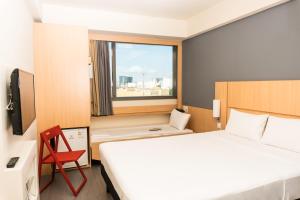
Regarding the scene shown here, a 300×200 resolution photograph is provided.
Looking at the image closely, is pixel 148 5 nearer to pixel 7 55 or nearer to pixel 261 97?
pixel 261 97

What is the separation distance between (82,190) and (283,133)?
2.44 m

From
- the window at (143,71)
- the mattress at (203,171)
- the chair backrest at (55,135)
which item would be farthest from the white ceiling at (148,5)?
the mattress at (203,171)

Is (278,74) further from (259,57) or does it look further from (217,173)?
(217,173)

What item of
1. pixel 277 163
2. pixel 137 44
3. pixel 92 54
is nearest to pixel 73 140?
pixel 92 54

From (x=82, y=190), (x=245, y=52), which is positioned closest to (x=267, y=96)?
(x=245, y=52)

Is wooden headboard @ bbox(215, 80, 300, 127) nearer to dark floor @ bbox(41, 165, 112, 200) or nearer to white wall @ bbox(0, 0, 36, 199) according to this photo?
dark floor @ bbox(41, 165, 112, 200)

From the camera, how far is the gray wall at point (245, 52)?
246 cm

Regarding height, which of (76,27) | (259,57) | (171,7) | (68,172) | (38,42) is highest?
(171,7)

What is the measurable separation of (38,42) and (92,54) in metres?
0.92

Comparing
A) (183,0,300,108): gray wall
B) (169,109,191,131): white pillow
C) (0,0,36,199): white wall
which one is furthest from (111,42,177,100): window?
(0,0,36,199): white wall

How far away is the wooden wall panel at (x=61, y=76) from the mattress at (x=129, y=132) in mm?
341

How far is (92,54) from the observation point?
3812 mm

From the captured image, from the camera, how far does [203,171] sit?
1.80 meters

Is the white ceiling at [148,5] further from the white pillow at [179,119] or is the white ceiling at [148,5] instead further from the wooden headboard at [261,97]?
the white pillow at [179,119]
